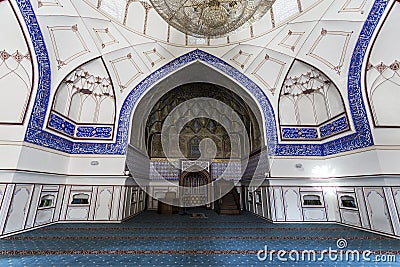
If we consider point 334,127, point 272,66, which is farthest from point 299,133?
point 272,66

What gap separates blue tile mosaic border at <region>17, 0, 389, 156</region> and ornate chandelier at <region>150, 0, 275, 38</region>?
3.04 m

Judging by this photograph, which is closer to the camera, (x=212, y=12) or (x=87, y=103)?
(x=212, y=12)

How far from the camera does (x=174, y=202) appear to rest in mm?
8742

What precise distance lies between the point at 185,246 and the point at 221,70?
5422 mm

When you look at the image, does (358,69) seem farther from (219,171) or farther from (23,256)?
(23,256)

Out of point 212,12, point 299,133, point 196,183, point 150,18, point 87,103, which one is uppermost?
point 150,18

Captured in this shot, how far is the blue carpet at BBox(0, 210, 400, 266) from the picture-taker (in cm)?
277

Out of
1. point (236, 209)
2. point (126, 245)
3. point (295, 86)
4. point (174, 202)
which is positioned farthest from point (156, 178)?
point (295, 86)

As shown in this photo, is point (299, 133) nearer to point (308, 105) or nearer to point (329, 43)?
point (308, 105)

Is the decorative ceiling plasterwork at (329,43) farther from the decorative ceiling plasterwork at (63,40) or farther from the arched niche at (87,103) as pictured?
the decorative ceiling plasterwork at (63,40)

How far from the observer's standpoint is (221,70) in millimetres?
6926

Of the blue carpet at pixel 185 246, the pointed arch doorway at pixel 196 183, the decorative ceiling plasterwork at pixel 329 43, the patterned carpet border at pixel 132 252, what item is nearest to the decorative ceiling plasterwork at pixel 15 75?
the blue carpet at pixel 185 246

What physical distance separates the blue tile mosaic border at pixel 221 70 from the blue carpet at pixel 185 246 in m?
2.14

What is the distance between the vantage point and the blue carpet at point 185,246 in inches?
109
